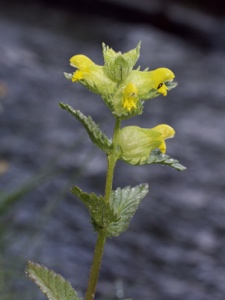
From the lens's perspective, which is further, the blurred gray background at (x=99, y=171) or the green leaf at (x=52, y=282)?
the blurred gray background at (x=99, y=171)

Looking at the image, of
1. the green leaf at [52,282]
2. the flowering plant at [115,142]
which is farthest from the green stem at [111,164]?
the green leaf at [52,282]

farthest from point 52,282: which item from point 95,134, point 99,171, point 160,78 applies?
point 99,171

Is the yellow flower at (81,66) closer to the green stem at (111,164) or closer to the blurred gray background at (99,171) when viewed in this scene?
the green stem at (111,164)

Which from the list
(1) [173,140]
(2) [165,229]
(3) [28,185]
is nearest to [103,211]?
(3) [28,185]

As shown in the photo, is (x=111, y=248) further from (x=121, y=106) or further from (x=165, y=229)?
Answer: (x=121, y=106)

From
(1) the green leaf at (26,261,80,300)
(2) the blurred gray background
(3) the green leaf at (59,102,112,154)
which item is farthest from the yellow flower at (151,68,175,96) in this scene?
(2) the blurred gray background

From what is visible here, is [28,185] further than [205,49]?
No
